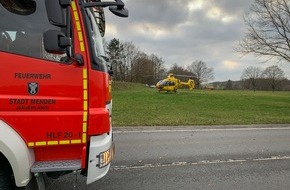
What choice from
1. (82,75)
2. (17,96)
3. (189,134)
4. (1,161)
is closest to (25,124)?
(17,96)

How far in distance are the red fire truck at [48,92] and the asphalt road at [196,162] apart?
1.56m

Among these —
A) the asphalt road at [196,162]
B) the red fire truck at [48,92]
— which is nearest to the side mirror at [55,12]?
the red fire truck at [48,92]

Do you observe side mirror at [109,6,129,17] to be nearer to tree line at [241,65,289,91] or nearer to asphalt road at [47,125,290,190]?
asphalt road at [47,125,290,190]

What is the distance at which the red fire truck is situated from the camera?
3.06 meters

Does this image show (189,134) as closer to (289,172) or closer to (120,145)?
(120,145)

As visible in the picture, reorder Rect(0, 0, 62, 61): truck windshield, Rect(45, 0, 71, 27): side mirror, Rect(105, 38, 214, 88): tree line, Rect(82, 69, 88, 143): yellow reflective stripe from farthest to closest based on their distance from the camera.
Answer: Rect(105, 38, 214, 88): tree line → Rect(82, 69, 88, 143): yellow reflective stripe → Rect(0, 0, 62, 61): truck windshield → Rect(45, 0, 71, 27): side mirror

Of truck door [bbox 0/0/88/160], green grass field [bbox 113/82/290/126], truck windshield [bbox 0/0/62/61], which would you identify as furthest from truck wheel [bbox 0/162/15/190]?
green grass field [bbox 113/82/290/126]

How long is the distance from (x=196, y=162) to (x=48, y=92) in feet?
13.2

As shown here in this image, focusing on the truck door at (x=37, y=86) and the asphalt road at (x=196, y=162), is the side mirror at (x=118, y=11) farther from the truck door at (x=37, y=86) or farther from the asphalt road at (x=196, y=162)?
the asphalt road at (x=196, y=162)

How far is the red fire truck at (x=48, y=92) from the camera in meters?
3.06

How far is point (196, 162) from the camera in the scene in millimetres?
6383

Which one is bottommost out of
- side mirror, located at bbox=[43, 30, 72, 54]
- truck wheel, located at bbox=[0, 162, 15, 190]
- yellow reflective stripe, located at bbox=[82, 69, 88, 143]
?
truck wheel, located at bbox=[0, 162, 15, 190]

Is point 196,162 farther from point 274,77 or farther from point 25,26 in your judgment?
point 274,77

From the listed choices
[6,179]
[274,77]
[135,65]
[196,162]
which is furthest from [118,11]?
[274,77]
